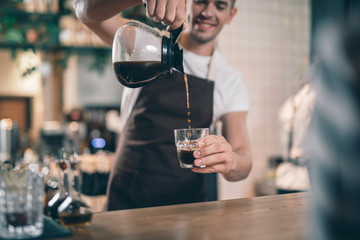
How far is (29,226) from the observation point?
0.87 meters

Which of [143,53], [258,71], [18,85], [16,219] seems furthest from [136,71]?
[18,85]

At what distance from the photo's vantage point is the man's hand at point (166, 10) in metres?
1.20

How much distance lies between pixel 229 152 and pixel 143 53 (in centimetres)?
43

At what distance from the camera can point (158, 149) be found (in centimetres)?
177

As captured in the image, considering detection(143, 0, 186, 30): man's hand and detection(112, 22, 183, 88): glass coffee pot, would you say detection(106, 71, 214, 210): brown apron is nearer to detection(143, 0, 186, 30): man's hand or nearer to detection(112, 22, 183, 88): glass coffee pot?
detection(112, 22, 183, 88): glass coffee pot

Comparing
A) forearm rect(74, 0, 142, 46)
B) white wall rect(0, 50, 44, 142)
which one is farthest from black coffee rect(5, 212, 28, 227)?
white wall rect(0, 50, 44, 142)

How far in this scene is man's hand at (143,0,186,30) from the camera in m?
1.20

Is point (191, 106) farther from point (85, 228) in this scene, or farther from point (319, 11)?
point (319, 11)

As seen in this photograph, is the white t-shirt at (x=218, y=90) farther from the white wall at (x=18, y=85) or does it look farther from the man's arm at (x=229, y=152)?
the white wall at (x=18, y=85)

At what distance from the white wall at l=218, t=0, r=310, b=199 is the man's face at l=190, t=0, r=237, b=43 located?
211 centimetres

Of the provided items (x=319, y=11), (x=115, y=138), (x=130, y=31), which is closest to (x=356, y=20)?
(x=130, y=31)

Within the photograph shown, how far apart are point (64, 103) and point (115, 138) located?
2.72 metres

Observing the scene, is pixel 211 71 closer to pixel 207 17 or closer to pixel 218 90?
pixel 218 90

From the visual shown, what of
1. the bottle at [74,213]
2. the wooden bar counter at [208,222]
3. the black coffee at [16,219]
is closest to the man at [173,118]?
the wooden bar counter at [208,222]
